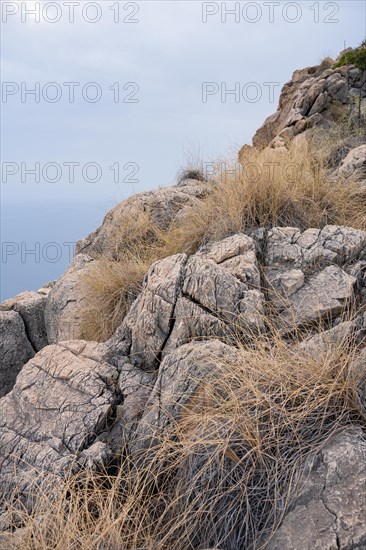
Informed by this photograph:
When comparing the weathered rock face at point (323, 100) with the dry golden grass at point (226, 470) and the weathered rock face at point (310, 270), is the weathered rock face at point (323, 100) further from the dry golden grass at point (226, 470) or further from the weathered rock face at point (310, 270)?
the dry golden grass at point (226, 470)

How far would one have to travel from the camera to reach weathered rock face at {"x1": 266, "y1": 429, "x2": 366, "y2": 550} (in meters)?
2.30

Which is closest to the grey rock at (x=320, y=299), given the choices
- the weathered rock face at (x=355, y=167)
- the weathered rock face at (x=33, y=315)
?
the weathered rock face at (x=355, y=167)

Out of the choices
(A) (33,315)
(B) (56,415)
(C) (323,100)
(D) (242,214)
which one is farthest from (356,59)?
(B) (56,415)

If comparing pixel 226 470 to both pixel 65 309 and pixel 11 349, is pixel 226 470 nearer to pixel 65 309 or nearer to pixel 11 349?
pixel 65 309

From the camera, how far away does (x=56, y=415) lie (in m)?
3.71

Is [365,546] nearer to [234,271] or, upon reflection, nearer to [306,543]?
[306,543]

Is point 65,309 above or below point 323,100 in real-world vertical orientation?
below

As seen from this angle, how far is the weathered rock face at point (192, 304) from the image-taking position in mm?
3846

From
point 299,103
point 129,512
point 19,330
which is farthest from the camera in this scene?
point 299,103

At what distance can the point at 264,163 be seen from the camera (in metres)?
5.62

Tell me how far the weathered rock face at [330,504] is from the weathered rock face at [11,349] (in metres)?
4.13

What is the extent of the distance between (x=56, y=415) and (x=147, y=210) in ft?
11.8

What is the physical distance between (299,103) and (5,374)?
325 inches

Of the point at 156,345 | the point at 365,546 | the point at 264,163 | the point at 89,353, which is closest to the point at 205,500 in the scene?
the point at 365,546
